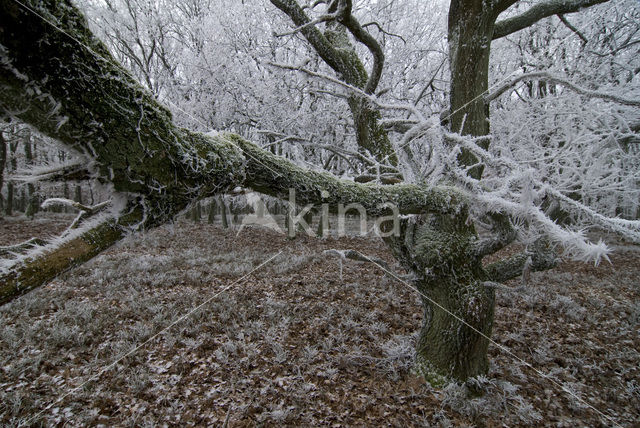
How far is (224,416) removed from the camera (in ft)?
12.3

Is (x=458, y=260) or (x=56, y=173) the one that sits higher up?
(x=56, y=173)

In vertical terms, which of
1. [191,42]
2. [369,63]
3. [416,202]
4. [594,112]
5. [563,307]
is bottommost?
[563,307]

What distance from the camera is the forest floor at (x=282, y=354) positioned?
384 centimetres

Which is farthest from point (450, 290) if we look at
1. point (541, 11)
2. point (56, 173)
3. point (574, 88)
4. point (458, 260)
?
point (56, 173)

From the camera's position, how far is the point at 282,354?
4910mm

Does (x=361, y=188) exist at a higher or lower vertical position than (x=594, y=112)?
lower

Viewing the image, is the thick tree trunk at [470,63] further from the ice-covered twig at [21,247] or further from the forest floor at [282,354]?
the ice-covered twig at [21,247]

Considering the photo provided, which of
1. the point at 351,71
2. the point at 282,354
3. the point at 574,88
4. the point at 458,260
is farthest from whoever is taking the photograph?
the point at 282,354

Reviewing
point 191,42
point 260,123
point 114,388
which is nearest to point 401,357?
point 114,388

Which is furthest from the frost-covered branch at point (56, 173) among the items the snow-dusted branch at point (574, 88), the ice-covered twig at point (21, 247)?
the snow-dusted branch at point (574, 88)

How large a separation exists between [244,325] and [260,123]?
20.5 feet

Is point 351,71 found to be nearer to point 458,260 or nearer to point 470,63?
point 470,63

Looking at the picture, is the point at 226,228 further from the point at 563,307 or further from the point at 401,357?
the point at 563,307

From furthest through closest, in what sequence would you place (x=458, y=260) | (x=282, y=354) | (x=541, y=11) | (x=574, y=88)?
1. (x=282, y=354)
2. (x=458, y=260)
3. (x=541, y=11)
4. (x=574, y=88)
